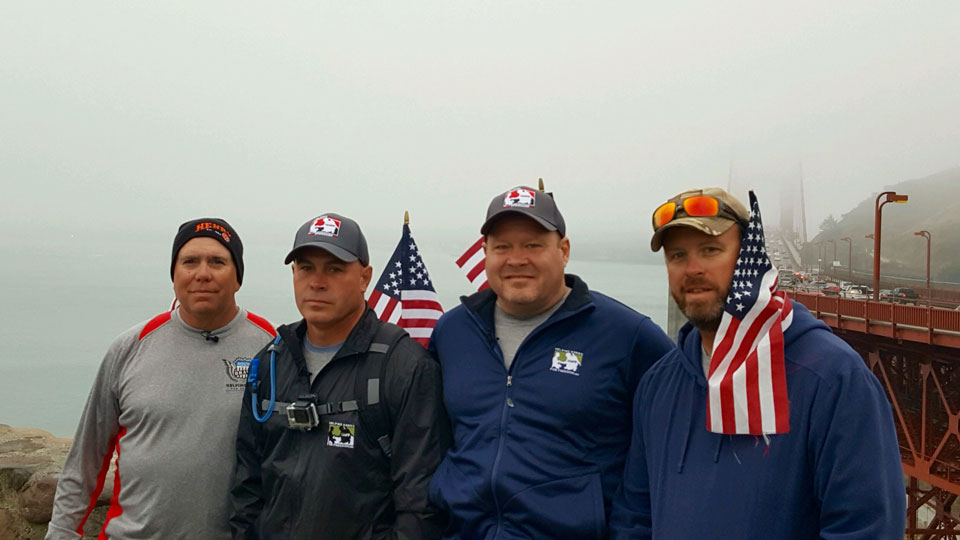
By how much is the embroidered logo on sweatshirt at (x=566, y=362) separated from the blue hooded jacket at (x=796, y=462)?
0.53 m

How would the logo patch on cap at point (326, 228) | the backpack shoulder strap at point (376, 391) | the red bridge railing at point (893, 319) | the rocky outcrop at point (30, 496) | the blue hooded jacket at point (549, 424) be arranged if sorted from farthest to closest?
the red bridge railing at point (893, 319), the rocky outcrop at point (30, 496), the logo patch on cap at point (326, 228), the backpack shoulder strap at point (376, 391), the blue hooded jacket at point (549, 424)

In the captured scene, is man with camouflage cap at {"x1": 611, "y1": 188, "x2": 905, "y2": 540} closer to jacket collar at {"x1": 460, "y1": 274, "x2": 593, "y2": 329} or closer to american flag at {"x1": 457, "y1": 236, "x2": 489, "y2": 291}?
Answer: jacket collar at {"x1": 460, "y1": 274, "x2": 593, "y2": 329}

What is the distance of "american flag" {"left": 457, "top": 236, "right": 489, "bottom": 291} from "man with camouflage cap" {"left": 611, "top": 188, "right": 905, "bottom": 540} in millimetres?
3057

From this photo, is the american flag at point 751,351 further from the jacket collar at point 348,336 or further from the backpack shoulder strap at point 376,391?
the jacket collar at point 348,336

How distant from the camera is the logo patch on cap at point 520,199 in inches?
129

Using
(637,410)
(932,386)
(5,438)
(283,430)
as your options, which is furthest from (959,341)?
(5,438)

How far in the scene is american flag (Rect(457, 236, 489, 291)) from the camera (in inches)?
227

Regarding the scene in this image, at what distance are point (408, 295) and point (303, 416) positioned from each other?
230cm

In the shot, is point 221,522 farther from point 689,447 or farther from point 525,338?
point 689,447

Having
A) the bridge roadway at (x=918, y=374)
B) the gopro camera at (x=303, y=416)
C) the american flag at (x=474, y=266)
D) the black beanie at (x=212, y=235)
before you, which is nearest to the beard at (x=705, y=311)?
the gopro camera at (x=303, y=416)

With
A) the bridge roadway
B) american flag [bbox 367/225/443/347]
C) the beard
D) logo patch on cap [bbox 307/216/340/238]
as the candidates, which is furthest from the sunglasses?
the bridge roadway

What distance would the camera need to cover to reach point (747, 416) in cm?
222

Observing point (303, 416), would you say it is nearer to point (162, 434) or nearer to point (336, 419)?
point (336, 419)

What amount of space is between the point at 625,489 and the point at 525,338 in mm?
854
